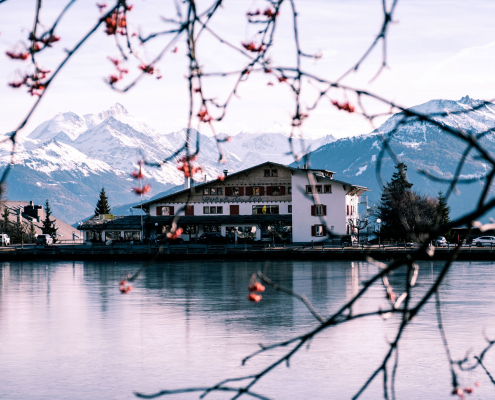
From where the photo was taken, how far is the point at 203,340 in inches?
1091

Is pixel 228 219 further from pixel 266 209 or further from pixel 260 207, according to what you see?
pixel 266 209

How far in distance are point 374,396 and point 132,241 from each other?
241ft

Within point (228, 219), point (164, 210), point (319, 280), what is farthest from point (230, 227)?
point (319, 280)

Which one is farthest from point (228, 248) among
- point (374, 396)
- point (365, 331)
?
point (374, 396)

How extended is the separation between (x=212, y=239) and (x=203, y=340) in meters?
57.6

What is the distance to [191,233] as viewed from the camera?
88.9 meters

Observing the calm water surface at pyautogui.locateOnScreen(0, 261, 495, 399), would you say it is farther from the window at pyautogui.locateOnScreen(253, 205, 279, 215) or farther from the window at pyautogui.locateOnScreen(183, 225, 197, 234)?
the window at pyautogui.locateOnScreen(183, 225, 197, 234)

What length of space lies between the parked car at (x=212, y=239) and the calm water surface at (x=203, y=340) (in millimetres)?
34205

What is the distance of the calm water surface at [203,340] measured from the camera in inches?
842

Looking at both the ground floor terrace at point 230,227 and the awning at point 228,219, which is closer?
the awning at point 228,219

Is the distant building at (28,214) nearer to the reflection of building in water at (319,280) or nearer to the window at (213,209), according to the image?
the window at (213,209)

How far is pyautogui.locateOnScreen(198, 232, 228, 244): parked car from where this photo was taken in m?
85.1

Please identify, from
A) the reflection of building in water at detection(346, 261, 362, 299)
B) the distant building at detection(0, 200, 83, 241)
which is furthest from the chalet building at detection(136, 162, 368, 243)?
the distant building at detection(0, 200, 83, 241)

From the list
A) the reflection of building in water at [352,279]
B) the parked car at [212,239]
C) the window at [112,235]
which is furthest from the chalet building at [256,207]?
the reflection of building in water at [352,279]
